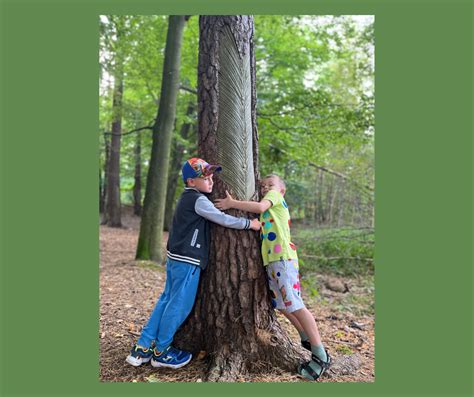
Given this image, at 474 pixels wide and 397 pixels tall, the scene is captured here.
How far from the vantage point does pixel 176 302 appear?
10.0 feet

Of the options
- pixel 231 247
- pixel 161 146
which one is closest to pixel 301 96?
pixel 161 146

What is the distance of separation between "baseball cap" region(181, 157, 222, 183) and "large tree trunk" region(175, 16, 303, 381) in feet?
0.31

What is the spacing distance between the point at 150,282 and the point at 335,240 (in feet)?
13.6

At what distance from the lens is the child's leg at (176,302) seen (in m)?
3.04

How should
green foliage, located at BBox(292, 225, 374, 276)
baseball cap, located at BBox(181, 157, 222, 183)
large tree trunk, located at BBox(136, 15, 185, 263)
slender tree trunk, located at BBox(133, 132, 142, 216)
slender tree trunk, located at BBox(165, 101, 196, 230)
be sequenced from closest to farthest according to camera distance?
baseball cap, located at BBox(181, 157, 222, 183)
large tree trunk, located at BBox(136, 15, 185, 263)
green foliage, located at BBox(292, 225, 374, 276)
slender tree trunk, located at BBox(165, 101, 196, 230)
slender tree trunk, located at BBox(133, 132, 142, 216)

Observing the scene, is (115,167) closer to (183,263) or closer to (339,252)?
(339,252)

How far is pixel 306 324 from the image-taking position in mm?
3037

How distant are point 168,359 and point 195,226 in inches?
42.1

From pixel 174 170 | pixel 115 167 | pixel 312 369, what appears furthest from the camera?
pixel 174 170

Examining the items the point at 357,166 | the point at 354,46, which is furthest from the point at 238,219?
the point at 354,46

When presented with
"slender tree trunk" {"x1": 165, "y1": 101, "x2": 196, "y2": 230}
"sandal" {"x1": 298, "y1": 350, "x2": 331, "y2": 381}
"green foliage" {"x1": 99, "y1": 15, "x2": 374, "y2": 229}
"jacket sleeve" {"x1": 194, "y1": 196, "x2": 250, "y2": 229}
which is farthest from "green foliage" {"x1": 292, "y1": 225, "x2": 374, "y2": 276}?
"slender tree trunk" {"x1": 165, "y1": 101, "x2": 196, "y2": 230}

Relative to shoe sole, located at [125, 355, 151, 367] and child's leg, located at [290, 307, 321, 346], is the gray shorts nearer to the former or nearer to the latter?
child's leg, located at [290, 307, 321, 346]

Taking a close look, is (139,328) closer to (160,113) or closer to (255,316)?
(255,316)

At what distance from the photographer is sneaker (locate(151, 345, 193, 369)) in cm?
305
